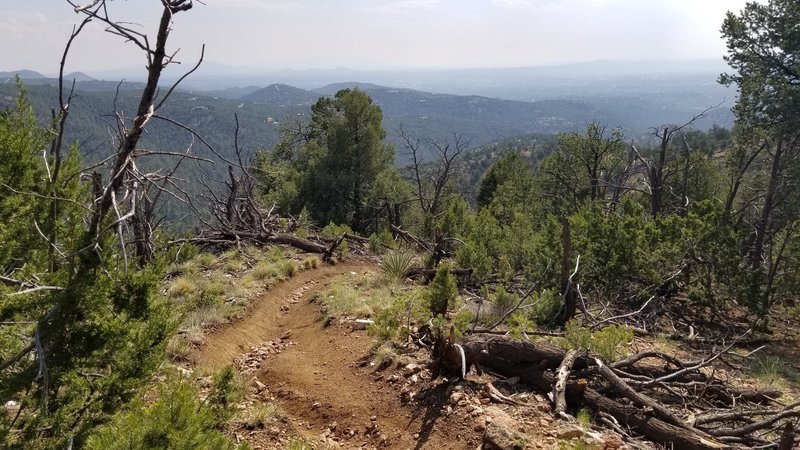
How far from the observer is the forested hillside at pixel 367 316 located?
330 cm

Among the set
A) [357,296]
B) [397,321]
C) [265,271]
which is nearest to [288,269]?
[265,271]

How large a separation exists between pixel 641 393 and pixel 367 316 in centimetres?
Answer: 406

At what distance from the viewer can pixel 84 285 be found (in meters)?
3.22

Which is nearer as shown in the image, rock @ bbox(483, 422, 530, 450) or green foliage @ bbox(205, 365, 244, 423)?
rock @ bbox(483, 422, 530, 450)

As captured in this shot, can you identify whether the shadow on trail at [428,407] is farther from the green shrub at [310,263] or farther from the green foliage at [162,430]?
the green shrub at [310,263]

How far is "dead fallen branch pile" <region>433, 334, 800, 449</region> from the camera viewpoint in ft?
13.6

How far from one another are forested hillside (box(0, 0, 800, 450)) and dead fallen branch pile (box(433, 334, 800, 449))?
25mm

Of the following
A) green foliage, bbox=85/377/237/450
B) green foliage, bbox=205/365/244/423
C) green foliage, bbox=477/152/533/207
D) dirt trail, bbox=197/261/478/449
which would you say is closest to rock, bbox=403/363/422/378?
dirt trail, bbox=197/261/478/449

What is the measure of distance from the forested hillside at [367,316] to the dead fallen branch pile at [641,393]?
0.08 ft

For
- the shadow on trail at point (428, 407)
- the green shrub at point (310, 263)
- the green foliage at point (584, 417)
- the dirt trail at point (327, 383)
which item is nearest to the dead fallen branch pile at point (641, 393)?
the green foliage at point (584, 417)

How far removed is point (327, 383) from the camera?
5680mm

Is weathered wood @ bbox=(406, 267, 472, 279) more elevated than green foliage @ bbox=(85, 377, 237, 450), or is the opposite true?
green foliage @ bbox=(85, 377, 237, 450)

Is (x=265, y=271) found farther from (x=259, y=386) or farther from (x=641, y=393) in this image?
(x=641, y=393)

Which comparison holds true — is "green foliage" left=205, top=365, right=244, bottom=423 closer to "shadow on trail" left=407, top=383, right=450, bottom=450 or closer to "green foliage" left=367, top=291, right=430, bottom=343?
"shadow on trail" left=407, top=383, right=450, bottom=450
